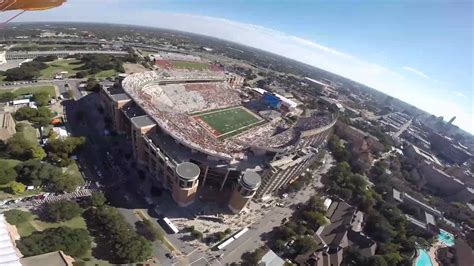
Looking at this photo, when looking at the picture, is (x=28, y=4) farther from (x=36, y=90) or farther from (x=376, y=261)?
(x=36, y=90)

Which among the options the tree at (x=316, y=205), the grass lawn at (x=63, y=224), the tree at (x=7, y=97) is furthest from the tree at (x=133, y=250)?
the tree at (x=7, y=97)

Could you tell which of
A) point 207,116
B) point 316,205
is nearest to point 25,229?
point 316,205

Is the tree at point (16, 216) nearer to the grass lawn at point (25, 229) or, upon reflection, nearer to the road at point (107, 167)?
the grass lawn at point (25, 229)

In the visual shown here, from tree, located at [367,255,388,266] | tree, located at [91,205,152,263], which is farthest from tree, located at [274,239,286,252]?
tree, located at [91,205,152,263]

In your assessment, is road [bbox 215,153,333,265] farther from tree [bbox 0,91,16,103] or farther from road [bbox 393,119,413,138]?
road [bbox 393,119,413,138]

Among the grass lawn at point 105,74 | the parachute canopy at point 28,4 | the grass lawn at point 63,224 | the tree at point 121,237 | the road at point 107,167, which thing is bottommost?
the grass lawn at point 63,224

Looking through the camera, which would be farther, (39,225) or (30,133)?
(30,133)

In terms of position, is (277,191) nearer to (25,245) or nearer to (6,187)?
(25,245)
